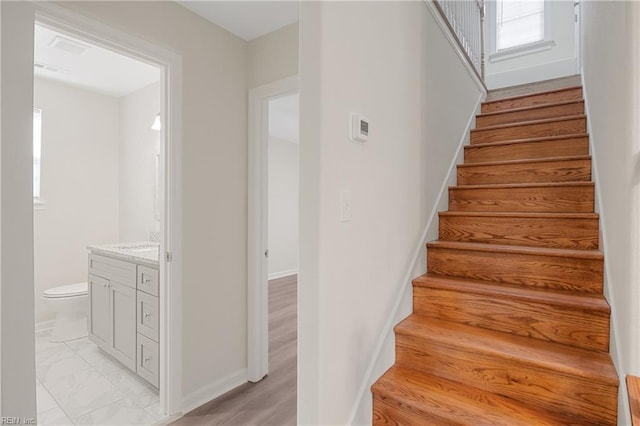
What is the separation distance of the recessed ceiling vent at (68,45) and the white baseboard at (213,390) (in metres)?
2.83

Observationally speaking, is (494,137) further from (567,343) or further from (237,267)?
(237,267)

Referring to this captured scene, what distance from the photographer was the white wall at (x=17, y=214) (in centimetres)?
110

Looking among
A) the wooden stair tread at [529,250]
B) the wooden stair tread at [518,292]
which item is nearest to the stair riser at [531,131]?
the wooden stair tread at [529,250]

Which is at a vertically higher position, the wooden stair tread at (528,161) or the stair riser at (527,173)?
the wooden stair tread at (528,161)

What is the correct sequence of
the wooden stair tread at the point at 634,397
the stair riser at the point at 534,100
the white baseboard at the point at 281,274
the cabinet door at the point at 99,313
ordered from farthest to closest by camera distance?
the white baseboard at the point at 281,274, the stair riser at the point at 534,100, the cabinet door at the point at 99,313, the wooden stair tread at the point at 634,397

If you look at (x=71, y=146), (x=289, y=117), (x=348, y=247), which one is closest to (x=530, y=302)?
(x=348, y=247)

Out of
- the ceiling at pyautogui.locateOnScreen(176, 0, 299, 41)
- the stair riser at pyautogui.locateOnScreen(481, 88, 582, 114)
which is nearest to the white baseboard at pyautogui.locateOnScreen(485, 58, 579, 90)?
the stair riser at pyautogui.locateOnScreen(481, 88, 582, 114)

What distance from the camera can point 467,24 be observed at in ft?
10.1

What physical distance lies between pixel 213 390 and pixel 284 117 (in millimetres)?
3657

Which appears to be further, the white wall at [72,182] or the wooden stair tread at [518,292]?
the white wall at [72,182]

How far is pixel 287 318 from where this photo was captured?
12.3 ft

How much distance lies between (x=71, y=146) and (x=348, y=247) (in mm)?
3853

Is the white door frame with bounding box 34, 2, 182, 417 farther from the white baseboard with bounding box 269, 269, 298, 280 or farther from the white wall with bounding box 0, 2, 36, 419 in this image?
the white baseboard with bounding box 269, 269, 298, 280

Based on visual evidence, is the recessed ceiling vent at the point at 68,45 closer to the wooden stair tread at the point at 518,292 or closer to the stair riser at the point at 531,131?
the wooden stair tread at the point at 518,292
